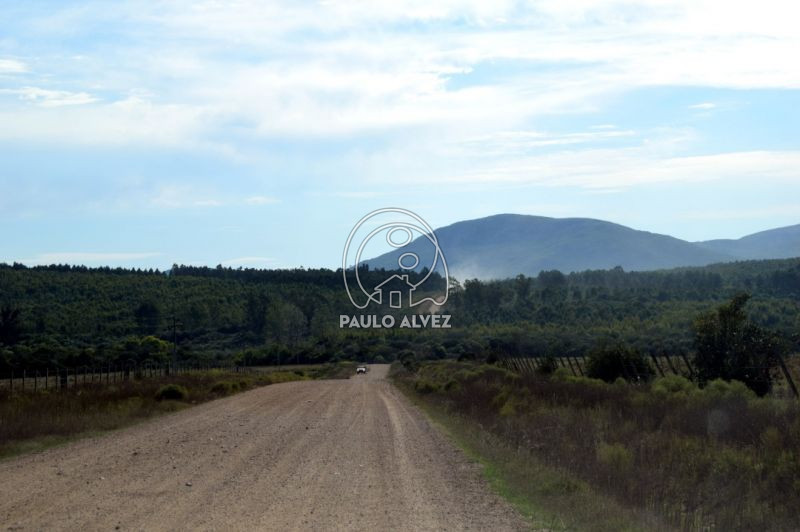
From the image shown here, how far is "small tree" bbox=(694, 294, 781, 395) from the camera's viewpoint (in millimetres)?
24625

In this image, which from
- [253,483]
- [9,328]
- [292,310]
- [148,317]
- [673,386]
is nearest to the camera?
[253,483]

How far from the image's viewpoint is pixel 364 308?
116062mm

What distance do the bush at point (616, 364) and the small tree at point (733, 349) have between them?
10.6 feet

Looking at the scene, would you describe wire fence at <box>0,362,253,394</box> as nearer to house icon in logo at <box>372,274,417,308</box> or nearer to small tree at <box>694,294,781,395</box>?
small tree at <box>694,294,781,395</box>

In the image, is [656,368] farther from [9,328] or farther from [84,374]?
[9,328]

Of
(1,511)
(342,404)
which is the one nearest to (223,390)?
(342,404)

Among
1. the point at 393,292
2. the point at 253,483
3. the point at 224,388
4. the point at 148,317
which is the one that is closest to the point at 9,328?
the point at 148,317

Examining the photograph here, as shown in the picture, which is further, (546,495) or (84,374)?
(84,374)

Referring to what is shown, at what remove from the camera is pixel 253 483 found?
12492 millimetres

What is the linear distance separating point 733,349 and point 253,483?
18018 millimetres

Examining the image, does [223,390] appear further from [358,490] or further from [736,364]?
[358,490]

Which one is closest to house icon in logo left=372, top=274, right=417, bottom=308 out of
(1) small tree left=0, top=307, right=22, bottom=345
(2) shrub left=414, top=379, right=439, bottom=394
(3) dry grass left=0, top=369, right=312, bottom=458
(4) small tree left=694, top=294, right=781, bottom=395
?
(1) small tree left=0, top=307, right=22, bottom=345

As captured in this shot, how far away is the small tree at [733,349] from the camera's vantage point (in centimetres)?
2462

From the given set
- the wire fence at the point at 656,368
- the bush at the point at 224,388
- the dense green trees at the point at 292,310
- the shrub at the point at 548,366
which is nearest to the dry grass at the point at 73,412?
the bush at the point at 224,388
